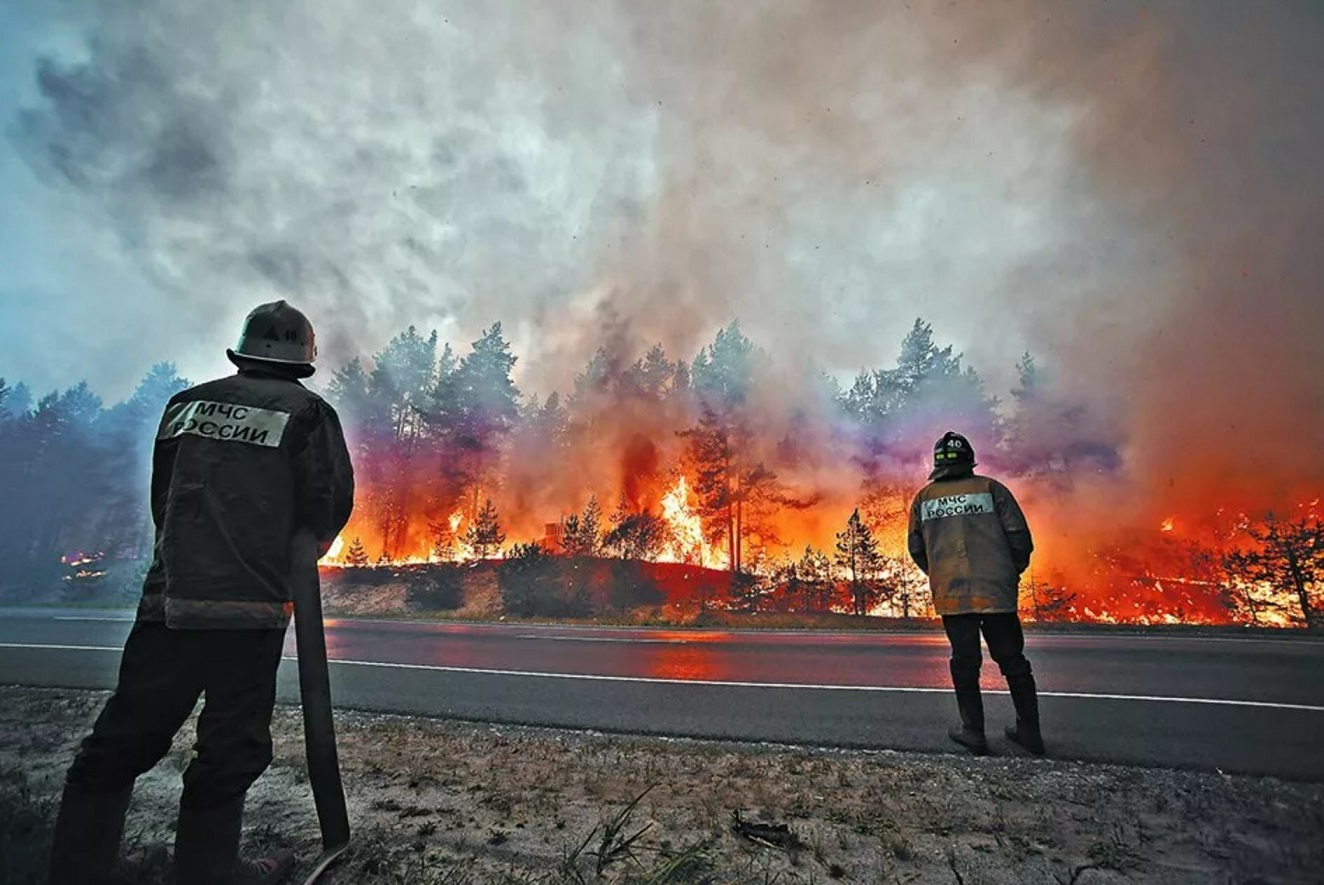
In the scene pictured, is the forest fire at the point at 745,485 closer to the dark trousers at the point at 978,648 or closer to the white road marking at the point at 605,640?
the white road marking at the point at 605,640

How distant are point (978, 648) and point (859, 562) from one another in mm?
18558

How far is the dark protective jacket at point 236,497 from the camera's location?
2098 mm

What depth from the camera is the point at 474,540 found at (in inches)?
1135

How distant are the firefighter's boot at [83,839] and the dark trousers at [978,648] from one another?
183 inches

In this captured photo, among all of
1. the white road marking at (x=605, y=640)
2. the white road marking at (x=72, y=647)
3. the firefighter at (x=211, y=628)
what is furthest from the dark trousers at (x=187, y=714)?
the white road marking at (x=72, y=647)

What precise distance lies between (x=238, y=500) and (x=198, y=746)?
0.84 metres

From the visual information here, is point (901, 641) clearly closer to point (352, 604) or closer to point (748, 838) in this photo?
point (748, 838)

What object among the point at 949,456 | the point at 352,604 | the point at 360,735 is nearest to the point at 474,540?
the point at 352,604

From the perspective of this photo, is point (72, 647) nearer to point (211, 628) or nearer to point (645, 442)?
point (211, 628)

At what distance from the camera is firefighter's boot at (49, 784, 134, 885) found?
1.97 m

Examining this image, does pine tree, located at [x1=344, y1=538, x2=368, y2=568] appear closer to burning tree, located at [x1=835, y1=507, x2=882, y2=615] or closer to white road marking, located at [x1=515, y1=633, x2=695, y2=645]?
white road marking, located at [x1=515, y1=633, x2=695, y2=645]

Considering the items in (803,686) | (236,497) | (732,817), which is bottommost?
(803,686)

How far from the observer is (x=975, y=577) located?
438cm

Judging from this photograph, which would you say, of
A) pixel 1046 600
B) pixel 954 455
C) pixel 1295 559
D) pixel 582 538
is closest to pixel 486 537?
pixel 582 538
